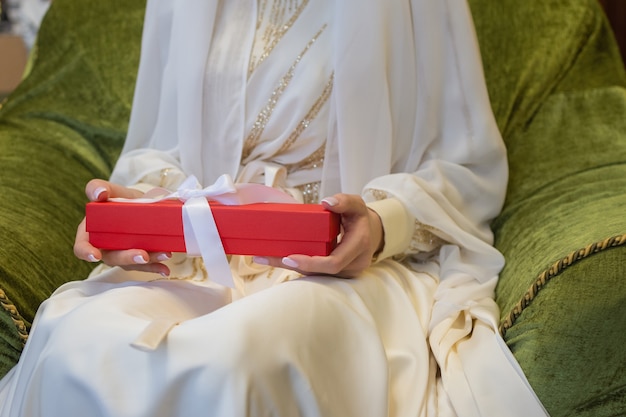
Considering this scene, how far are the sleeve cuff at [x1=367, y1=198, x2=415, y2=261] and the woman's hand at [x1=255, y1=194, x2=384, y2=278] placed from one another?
0.03 feet

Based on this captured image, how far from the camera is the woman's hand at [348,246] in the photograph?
992 millimetres

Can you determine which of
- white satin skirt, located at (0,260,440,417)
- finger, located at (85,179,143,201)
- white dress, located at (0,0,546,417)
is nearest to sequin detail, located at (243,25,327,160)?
white dress, located at (0,0,546,417)

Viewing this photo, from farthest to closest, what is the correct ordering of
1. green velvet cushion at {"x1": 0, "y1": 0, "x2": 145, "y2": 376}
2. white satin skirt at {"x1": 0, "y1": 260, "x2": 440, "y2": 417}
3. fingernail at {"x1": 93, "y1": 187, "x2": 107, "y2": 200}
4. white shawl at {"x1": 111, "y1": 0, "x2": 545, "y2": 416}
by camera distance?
green velvet cushion at {"x1": 0, "y1": 0, "x2": 145, "y2": 376} → white shawl at {"x1": 111, "y1": 0, "x2": 545, "y2": 416} → fingernail at {"x1": 93, "y1": 187, "x2": 107, "y2": 200} → white satin skirt at {"x1": 0, "y1": 260, "x2": 440, "y2": 417}

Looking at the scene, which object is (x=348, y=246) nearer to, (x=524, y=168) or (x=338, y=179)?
(x=338, y=179)

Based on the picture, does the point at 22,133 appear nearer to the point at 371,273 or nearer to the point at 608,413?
the point at 371,273

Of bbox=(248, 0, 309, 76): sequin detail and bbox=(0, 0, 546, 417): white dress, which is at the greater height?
bbox=(248, 0, 309, 76): sequin detail

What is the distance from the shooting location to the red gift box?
99 centimetres

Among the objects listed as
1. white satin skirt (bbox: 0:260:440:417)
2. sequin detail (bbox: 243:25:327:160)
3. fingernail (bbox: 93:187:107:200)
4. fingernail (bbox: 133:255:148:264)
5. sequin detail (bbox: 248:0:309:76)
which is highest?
sequin detail (bbox: 248:0:309:76)

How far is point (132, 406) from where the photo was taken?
0.85 metres

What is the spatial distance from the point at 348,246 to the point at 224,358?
0.83 feet

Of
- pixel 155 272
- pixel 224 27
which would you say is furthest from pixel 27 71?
pixel 155 272

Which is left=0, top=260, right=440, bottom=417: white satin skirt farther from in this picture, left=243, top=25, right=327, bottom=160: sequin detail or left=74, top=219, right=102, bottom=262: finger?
left=243, top=25, right=327, bottom=160: sequin detail

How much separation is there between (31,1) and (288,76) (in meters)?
1.17

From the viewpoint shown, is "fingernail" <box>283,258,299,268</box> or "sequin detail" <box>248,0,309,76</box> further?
"sequin detail" <box>248,0,309,76</box>
